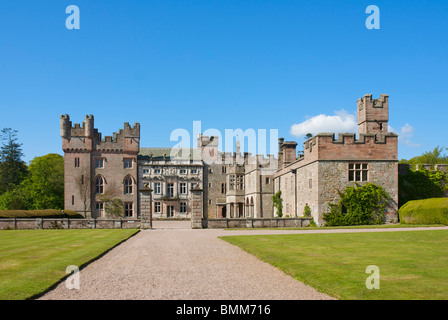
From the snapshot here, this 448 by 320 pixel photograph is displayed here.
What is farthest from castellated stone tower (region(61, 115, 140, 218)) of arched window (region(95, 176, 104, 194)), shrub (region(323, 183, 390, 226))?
shrub (region(323, 183, 390, 226))

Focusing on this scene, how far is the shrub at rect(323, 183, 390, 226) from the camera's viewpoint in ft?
94.8

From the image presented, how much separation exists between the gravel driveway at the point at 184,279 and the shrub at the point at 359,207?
16.3 meters

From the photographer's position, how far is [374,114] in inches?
1283

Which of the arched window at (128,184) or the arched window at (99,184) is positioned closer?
the arched window at (99,184)

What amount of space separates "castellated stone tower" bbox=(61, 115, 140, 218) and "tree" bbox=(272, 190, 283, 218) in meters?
17.8

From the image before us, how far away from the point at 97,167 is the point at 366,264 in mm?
45214

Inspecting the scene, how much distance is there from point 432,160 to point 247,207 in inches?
1000

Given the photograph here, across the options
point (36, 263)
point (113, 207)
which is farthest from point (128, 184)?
point (36, 263)

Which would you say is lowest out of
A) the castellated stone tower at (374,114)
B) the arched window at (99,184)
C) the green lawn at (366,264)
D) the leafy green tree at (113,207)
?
the leafy green tree at (113,207)

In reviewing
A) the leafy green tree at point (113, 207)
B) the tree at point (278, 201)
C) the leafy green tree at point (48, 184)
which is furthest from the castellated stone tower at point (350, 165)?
the leafy green tree at point (48, 184)

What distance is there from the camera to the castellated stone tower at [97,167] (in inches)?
1977

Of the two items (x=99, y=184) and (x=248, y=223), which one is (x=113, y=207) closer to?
(x=99, y=184)

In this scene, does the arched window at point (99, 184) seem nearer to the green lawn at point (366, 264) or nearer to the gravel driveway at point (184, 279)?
the green lawn at point (366, 264)
